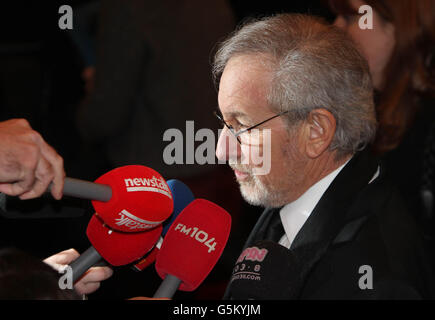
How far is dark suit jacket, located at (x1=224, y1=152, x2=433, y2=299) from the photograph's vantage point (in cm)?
129

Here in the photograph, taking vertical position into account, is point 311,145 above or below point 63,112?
above

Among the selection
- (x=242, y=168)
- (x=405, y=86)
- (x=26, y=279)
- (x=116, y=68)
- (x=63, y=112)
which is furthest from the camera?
(x=63, y=112)

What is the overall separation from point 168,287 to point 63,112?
138 inches

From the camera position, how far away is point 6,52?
4418 millimetres

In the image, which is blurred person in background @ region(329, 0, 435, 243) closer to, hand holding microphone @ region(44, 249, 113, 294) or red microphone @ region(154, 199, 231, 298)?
red microphone @ region(154, 199, 231, 298)

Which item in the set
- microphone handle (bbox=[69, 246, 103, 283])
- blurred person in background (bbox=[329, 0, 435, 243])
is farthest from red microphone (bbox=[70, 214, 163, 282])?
blurred person in background (bbox=[329, 0, 435, 243])

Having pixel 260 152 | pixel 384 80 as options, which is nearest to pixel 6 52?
pixel 384 80

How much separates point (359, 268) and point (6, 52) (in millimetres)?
3738

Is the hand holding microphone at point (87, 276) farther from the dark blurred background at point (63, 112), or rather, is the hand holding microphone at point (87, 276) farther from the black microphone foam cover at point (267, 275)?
the black microphone foam cover at point (267, 275)

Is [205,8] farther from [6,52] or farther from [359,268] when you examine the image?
[6,52]

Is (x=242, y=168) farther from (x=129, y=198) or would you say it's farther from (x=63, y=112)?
(x=63, y=112)

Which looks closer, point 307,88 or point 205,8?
point 307,88

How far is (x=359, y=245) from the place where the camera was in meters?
1.35

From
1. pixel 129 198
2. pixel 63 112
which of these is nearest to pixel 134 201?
pixel 129 198
